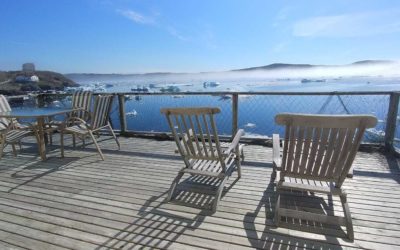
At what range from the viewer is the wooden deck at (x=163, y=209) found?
196cm

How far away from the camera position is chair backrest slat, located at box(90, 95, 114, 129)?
4.37 meters

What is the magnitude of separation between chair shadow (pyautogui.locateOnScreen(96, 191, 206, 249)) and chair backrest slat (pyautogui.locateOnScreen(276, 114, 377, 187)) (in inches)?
38.9

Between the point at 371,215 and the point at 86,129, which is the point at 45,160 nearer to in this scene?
the point at 86,129

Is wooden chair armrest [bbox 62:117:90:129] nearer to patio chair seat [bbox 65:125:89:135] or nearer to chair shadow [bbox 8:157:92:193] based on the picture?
patio chair seat [bbox 65:125:89:135]

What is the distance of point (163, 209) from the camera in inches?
97.1

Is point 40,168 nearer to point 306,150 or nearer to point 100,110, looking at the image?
point 100,110

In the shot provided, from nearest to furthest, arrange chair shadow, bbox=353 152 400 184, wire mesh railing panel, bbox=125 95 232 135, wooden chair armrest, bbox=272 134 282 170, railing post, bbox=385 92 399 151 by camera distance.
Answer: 1. wooden chair armrest, bbox=272 134 282 170
2. chair shadow, bbox=353 152 400 184
3. railing post, bbox=385 92 399 151
4. wire mesh railing panel, bbox=125 95 232 135

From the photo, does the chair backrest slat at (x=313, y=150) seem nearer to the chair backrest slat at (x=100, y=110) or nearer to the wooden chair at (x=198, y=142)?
the wooden chair at (x=198, y=142)

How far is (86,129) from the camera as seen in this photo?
4.22 metres

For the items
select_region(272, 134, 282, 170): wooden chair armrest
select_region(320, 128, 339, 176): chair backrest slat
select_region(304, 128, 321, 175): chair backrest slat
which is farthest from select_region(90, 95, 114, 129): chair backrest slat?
select_region(320, 128, 339, 176): chair backrest slat

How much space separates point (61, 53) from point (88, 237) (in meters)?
24.4

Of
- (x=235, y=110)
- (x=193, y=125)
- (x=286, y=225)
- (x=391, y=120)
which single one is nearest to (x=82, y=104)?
(x=235, y=110)

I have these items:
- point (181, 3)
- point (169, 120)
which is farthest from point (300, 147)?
point (181, 3)

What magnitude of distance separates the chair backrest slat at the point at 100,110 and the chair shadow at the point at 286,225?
3145mm
